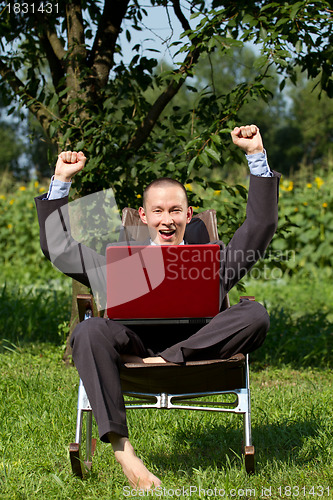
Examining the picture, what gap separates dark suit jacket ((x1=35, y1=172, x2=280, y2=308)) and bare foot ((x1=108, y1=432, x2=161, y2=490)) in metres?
0.62

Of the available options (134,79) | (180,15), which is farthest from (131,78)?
(180,15)

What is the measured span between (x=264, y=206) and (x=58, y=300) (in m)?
3.36

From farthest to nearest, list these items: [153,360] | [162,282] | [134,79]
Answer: [134,79] < [153,360] < [162,282]

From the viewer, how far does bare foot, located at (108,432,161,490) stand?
2121 mm

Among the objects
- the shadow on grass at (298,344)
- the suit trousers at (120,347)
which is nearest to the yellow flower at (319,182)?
the shadow on grass at (298,344)

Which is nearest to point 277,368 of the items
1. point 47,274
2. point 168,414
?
point 168,414

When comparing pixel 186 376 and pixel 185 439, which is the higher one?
pixel 186 376

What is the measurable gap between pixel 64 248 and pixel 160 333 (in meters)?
0.50

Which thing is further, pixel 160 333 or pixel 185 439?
A: pixel 185 439

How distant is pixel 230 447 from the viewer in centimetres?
272

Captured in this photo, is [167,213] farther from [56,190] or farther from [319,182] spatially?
[319,182]

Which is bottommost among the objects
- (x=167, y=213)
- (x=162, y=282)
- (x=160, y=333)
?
(x=160, y=333)

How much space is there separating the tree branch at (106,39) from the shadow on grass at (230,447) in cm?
232

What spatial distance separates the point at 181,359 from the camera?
2211 millimetres
